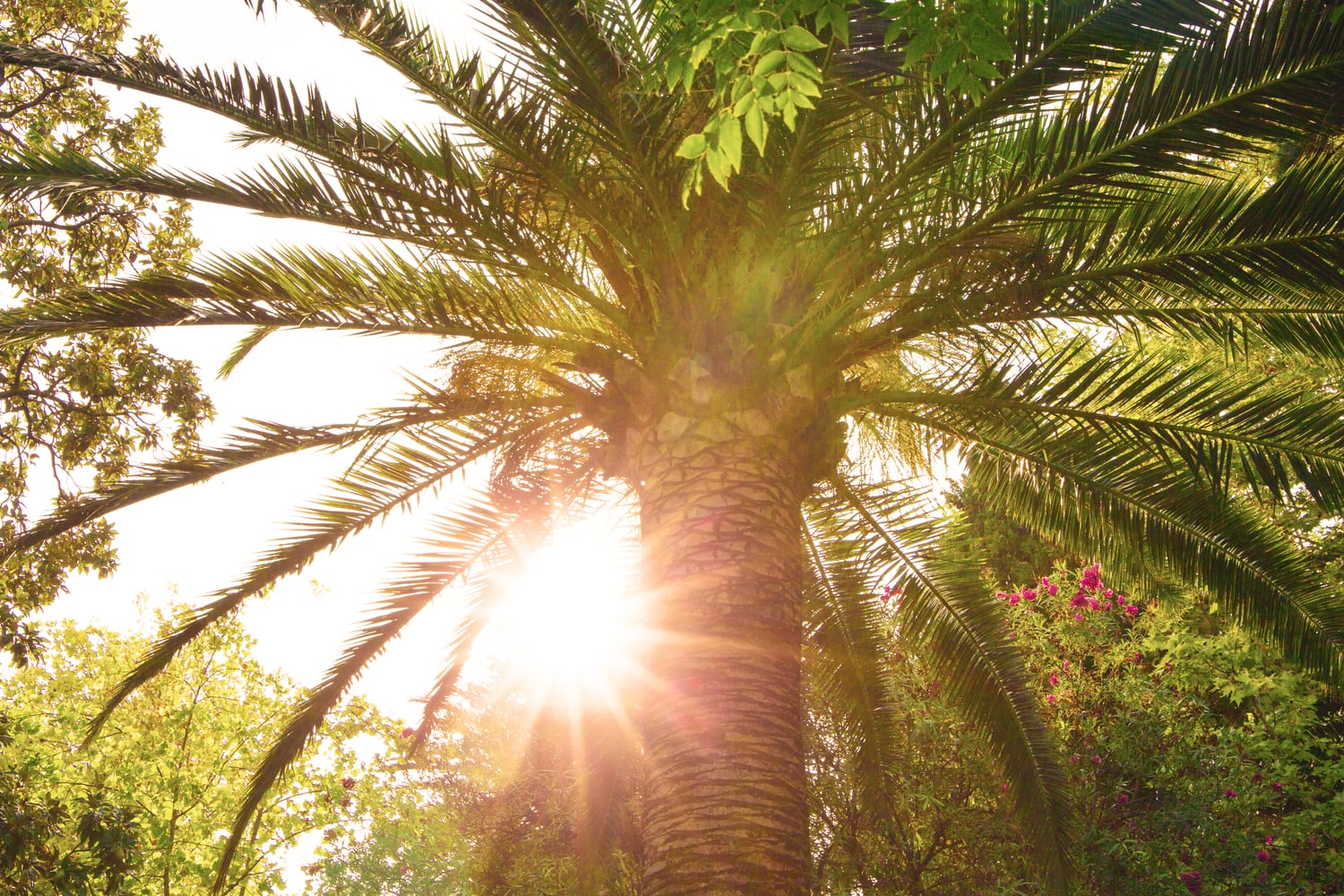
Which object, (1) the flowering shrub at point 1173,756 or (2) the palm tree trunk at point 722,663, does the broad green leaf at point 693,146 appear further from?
(1) the flowering shrub at point 1173,756

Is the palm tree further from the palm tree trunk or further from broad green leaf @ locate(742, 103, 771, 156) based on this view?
broad green leaf @ locate(742, 103, 771, 156)

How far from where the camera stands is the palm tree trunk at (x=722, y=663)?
4160mm

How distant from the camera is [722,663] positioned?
15.0 ft

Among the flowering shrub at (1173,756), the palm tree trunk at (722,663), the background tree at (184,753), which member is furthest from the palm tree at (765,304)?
the background tree at (184,753)

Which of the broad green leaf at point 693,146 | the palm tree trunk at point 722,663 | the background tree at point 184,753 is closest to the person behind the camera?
the broad green leaf at point 693,146

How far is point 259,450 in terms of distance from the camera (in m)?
5.77

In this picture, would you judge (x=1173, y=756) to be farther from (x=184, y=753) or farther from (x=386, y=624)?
(x=184, y=753)

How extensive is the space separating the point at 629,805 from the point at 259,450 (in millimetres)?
5047

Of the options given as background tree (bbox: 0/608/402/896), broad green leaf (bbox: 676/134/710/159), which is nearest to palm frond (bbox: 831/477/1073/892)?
broad green leaf (bbox: 676/134/710/159)

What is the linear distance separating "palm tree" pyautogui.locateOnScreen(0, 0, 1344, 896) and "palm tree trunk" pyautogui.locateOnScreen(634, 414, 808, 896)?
0.02 meters

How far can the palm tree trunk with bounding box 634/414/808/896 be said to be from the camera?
4.16 metres

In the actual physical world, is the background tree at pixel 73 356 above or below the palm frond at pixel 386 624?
above

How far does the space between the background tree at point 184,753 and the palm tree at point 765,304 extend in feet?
34.9

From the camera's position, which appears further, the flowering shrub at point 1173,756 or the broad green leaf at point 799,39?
the flowering shrub at point 1173,756
